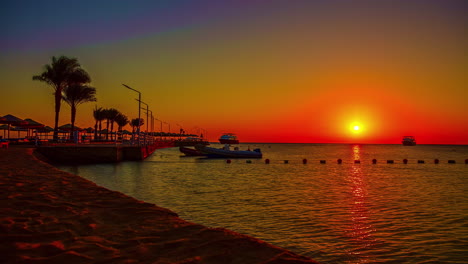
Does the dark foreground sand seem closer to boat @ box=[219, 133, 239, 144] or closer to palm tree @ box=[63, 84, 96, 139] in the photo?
palm tree @ box=[63, 84, 96, 139]

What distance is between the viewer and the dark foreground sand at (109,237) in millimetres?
4289

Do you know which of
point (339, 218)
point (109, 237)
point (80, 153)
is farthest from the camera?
point (80, 153)

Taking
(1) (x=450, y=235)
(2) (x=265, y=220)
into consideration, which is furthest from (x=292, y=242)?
(1) (x=450, y=235)

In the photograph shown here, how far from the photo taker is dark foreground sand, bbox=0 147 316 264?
14.1ft

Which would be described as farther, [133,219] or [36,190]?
[36,190]

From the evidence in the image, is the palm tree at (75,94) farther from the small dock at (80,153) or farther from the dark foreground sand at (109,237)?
the dark foreground sand at (109,237)

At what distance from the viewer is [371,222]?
11.4 metres

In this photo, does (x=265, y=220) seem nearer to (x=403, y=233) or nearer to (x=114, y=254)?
(x=403, y=233)

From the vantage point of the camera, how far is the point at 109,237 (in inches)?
205

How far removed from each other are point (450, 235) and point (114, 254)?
9.70 m

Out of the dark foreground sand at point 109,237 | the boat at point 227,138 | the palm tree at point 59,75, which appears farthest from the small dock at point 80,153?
the boat at point 227,138

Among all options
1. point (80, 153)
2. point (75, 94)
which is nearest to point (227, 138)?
point (75, 94)

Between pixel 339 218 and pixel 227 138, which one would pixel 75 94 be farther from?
pixel 227 138

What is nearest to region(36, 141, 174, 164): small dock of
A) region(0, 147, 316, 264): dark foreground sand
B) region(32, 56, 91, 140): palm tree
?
region(32, 56, 91, 140): palm tree
